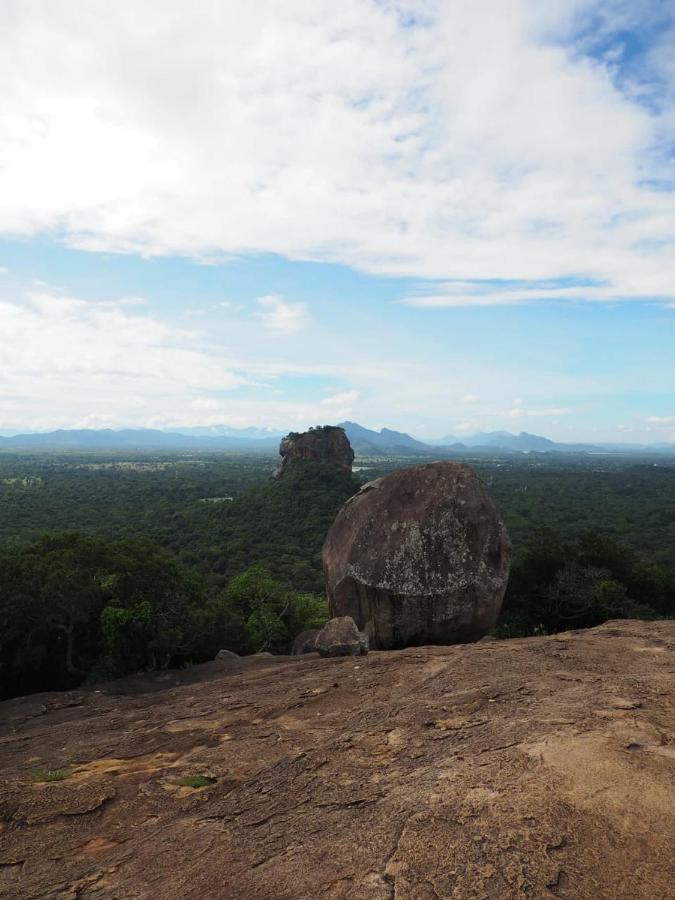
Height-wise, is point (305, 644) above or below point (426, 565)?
below

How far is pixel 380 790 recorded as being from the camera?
5457 mm

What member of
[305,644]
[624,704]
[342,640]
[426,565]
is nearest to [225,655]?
[305,644]

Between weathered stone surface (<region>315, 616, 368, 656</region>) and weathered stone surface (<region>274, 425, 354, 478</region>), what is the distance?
61.8m

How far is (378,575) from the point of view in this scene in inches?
553

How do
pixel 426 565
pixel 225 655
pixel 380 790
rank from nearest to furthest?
pixel 380 790
pixel 426 565
pixel 225 655

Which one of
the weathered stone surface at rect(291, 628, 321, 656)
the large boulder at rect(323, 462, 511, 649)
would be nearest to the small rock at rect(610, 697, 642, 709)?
the large boulder at rect(323, 462, 511, 649)

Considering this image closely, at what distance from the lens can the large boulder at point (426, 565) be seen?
13.6 metres

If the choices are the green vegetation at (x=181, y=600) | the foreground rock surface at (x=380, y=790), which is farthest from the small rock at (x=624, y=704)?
the green vegetation at (x=181, y=600)

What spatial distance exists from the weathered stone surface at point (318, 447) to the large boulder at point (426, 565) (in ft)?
198

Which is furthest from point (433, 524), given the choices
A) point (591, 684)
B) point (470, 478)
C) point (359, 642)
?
point (591, 684)

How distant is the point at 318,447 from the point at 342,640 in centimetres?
6412

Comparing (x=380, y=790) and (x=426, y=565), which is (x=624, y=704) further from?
(x=426, y=565)

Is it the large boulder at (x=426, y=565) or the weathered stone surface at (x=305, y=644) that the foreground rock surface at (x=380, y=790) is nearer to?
the large boulder at (x=426, y=565)

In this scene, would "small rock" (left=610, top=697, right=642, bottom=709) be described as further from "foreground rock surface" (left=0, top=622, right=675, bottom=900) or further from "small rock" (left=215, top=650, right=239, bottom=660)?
"small rock" (left=215, top=650, right=239, bottom=660)
